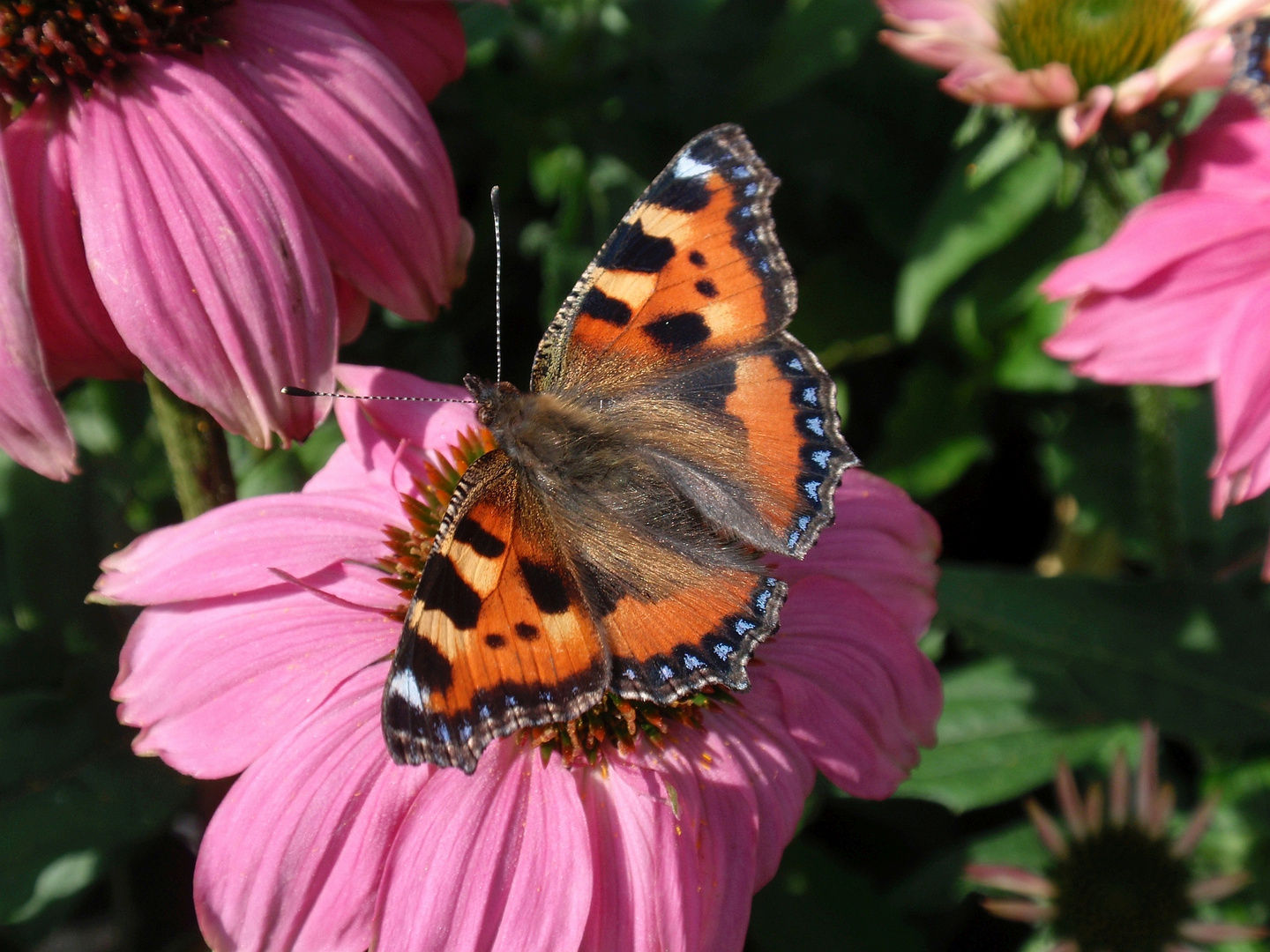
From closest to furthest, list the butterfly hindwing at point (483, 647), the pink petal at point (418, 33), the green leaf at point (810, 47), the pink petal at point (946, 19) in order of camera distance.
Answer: the butterfly hindwing at point (483, 647)
the pink petal at point (418, 33)
the pink petal at point (946, 19)
the green leaf at point (810, 47)

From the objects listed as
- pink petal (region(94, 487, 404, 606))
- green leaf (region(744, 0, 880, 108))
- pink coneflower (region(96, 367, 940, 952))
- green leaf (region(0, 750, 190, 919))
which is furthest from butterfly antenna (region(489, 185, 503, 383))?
green leaf (region(0, 750, 190, 919))

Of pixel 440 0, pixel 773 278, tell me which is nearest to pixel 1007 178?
pixel 773 278

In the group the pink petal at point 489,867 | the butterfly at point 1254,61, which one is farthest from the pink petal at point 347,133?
the butterfly at point 1254,61

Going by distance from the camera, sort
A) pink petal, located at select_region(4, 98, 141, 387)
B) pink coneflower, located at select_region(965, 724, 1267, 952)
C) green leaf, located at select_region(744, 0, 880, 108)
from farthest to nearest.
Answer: green leaf, located at select_region(744, 0, 880, 108)
pink coneflower, located at select_region(965, 724, 1267, 952)
pink petal, located at select_region(4, 98, 141, 387)

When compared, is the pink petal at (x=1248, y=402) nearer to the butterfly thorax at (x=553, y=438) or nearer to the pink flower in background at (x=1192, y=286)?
the pink flower in background at (x=1192, y=286)

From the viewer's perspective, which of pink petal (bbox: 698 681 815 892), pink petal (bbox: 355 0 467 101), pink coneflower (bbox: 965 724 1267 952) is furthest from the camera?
pink coneflower (bbox: 965 724 1267 952)

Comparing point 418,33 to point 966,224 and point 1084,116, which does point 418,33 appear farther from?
point 966,224

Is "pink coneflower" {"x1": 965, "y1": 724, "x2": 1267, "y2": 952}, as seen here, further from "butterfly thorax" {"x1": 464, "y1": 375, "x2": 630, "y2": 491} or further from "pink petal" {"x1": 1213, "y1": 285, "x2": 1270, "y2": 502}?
"butterfly thorax" {"x1": 464, "y1": 375, "x2": 630, "y2": 491}
